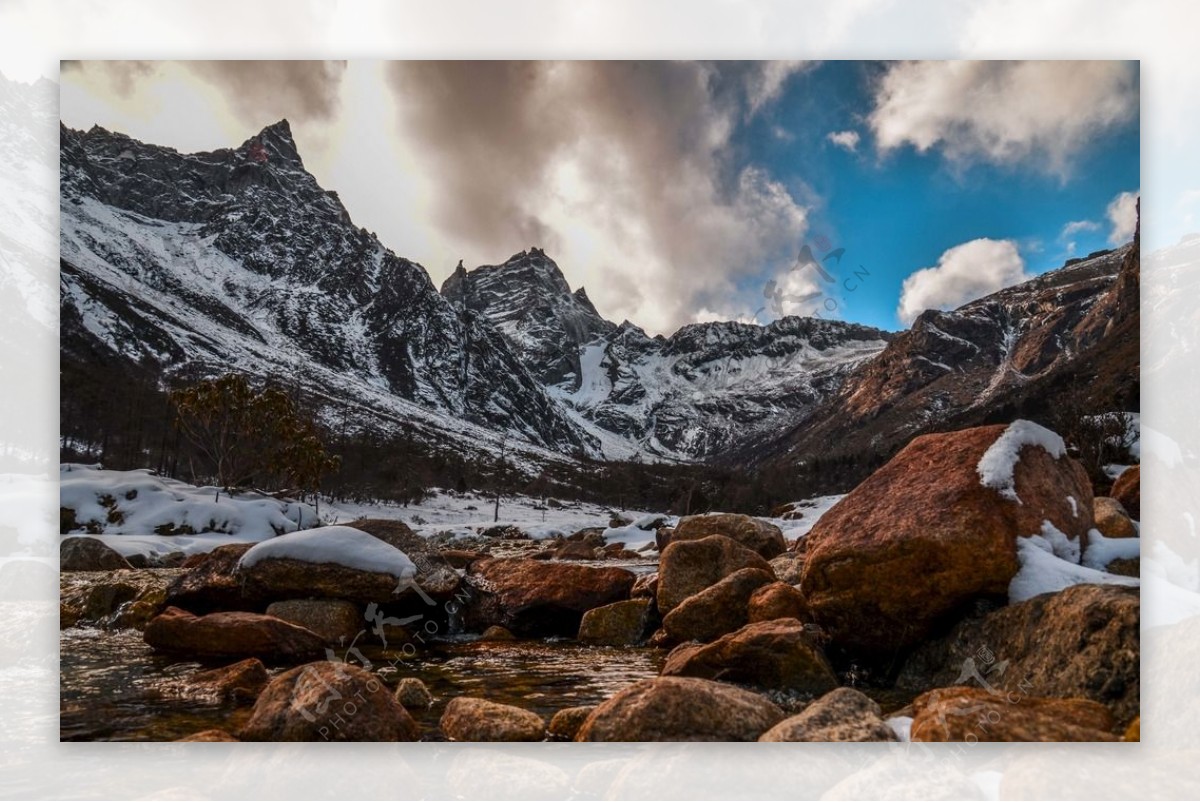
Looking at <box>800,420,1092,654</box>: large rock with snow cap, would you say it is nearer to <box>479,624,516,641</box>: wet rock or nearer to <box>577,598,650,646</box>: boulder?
<box>577,598,650,646</box>: boulder

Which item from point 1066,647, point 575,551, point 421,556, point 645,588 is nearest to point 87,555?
point 421,556

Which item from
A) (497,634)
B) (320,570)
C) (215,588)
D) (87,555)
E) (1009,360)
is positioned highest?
(1009,360)

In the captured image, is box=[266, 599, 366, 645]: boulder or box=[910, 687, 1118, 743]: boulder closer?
box=[910, 687, 1118, 743]: boulder

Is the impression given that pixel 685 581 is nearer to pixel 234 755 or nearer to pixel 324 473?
pixel 234 755

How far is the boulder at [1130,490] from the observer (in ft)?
23.4

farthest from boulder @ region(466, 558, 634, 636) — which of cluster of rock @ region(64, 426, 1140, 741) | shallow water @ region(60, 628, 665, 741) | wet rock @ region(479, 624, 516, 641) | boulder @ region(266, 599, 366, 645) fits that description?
boulder @ region(266, 599, 366, 645)

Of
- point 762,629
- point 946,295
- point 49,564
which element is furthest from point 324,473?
point 946,295

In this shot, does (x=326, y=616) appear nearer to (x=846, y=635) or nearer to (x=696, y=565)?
(x=696, y=565)

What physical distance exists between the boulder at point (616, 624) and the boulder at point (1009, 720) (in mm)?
4285

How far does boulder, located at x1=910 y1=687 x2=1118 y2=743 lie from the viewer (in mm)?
4922

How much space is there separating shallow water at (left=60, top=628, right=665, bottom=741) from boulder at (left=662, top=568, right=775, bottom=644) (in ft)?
1.71

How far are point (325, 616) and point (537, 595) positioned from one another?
2.79m

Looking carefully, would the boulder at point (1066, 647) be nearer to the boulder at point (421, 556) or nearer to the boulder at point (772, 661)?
the boulder at point (772, 661)

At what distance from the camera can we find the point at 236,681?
645cm
